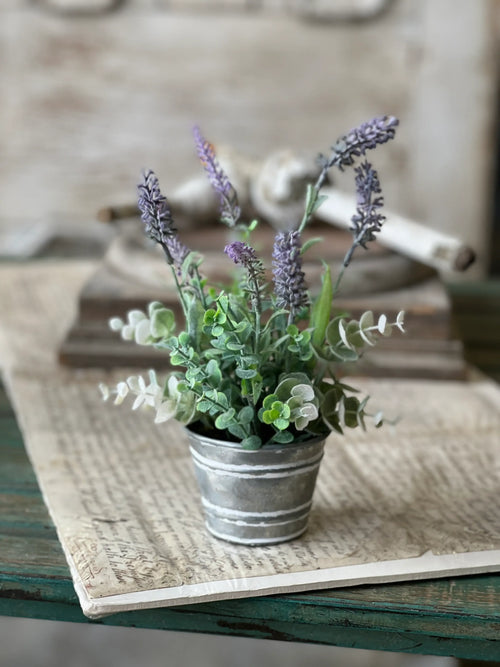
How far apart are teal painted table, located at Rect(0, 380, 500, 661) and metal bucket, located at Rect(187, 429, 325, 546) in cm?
7

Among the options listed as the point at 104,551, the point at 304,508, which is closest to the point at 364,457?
the point at 304,508

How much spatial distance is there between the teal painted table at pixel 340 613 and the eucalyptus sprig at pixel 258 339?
0.45 feet

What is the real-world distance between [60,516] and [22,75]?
7.53 ft

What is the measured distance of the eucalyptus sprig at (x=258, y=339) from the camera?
738 mm

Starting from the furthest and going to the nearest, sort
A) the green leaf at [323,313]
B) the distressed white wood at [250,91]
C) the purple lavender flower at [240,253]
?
the distressed white wood at [250,91] → the green leaf at [323,313] → the purple lavender flower at [240,253]

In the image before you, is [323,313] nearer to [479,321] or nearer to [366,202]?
[366,202]

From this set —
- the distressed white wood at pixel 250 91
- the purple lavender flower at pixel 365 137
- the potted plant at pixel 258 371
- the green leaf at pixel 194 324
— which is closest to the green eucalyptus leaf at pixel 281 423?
the potted plant at pixel 258 371

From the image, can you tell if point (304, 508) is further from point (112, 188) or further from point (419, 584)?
point (112, 188)

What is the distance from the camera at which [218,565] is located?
80 cm

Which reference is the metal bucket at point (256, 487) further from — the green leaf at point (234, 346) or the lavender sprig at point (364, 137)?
the lavender sprig at point (364, 137)

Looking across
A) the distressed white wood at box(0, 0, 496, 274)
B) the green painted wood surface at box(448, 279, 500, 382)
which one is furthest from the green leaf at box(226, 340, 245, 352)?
the distressed white wood at box(0, 0, 496, 274)

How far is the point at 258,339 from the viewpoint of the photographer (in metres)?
0.76

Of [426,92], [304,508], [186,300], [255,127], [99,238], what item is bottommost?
[99,238]

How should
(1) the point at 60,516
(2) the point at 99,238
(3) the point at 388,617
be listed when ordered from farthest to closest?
(2) the point at 99,238, (1) the point at 60,516, (3) the point at 388,617
